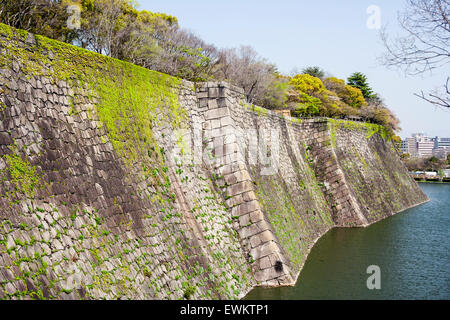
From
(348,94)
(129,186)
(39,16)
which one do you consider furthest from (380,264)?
(348,94)

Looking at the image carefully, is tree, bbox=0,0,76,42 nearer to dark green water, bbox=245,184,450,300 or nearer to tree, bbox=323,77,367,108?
dark green water, bbox=245,184,450,300

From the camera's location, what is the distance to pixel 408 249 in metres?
17.9

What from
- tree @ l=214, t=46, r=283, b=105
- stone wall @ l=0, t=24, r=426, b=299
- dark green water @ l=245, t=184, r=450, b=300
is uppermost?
tree @ l=214, t=46, r=283, b=105

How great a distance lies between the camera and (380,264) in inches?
598

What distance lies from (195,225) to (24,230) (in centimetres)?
512

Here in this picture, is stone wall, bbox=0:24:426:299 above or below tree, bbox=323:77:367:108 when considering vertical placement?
below

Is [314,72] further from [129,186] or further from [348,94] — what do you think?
[129,186]

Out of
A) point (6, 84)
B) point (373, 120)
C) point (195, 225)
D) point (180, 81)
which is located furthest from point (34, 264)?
point (373, 120)

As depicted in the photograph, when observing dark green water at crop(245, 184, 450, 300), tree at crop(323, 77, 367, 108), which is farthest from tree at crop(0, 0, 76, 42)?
tree at crop(323, 77, 367, 108)

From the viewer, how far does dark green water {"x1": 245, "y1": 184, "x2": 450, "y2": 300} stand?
11.7 metres

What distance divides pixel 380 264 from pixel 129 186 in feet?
33.6

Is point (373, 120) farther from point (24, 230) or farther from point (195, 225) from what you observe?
point (24, 230)

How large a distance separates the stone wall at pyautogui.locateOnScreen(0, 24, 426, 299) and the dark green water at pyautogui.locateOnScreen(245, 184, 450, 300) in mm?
660

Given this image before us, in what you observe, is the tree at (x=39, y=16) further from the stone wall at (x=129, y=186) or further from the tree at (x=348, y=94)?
the tree at (x=348, y=94)
